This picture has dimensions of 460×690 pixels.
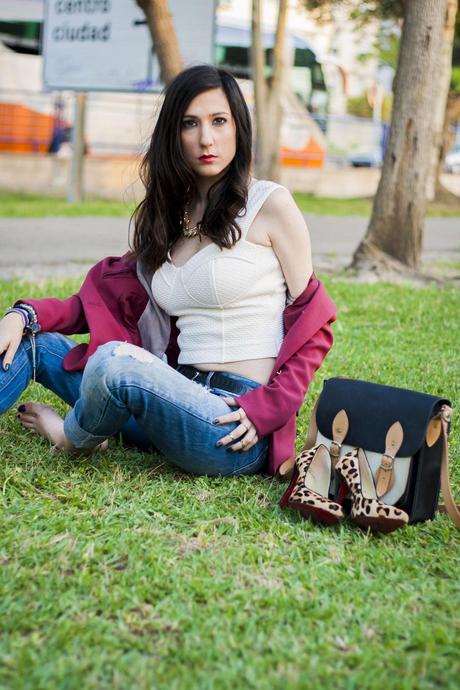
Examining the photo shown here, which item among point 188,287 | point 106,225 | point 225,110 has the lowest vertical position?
point 106,225

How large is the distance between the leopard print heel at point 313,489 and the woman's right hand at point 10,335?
1.02 m

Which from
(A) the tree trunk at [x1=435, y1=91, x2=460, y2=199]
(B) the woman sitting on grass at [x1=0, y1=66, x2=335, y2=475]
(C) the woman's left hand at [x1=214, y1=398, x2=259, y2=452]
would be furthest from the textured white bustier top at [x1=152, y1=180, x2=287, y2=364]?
(A) the tree trunk at [x1=435, y1=91, x2=460, y2=199]

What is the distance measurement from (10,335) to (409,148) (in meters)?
5.21

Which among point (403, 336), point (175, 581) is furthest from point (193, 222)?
point (403, 336)

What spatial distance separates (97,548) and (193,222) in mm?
1260

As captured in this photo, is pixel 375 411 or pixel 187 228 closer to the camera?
pixel 375 411

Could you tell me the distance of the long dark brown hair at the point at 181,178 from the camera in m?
3.27

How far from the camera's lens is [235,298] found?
3.26 meters

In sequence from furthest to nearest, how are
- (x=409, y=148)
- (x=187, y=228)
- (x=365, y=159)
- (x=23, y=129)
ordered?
(x=365, y=159) → (x=23, y=129) → (x=409, y=148) → (x=187, y=228)

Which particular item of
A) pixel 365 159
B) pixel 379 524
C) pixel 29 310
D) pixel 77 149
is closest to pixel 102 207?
pixel 77 149

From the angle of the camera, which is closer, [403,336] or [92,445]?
[92,445]

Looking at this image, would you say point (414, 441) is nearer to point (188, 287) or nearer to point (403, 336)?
point (188, 287)

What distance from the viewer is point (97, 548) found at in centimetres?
273

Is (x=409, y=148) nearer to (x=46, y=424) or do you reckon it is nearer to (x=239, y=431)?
(x=46, y=424)
